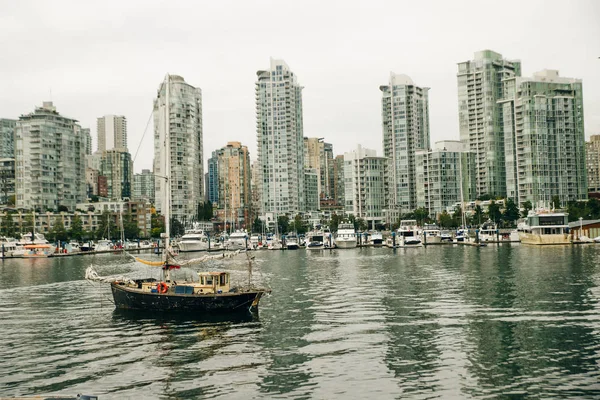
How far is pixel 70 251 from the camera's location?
179875 mm

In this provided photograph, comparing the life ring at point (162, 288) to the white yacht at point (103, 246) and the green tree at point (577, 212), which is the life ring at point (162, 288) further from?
the green tree at point (577, 212)

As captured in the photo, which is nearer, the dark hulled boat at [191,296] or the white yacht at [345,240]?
the dark hulled boat at [191,296]

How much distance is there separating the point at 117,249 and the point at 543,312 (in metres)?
162

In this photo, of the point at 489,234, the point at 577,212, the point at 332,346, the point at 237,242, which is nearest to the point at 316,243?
the point at 237,242

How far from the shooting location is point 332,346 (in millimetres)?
37688

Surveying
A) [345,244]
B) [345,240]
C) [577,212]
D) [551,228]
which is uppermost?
[577,212]

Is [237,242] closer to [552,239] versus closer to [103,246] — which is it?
[103,246]

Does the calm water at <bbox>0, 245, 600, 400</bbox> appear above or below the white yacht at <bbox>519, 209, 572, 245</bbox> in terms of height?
below

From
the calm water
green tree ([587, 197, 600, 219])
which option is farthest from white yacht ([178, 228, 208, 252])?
green tree ([587, 197, 600, 219])

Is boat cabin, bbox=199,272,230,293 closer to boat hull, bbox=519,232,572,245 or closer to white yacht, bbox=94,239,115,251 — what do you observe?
boat hull, bbox=519,232,572,245

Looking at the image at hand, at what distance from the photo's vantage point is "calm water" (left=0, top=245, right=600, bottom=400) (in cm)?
2955

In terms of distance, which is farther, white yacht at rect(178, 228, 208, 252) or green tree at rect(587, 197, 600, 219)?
green tree at rect(587, 197, 600, 219)

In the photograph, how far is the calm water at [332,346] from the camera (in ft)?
96.9

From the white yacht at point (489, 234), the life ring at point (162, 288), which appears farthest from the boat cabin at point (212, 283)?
the white yacht at point (489, 234)
